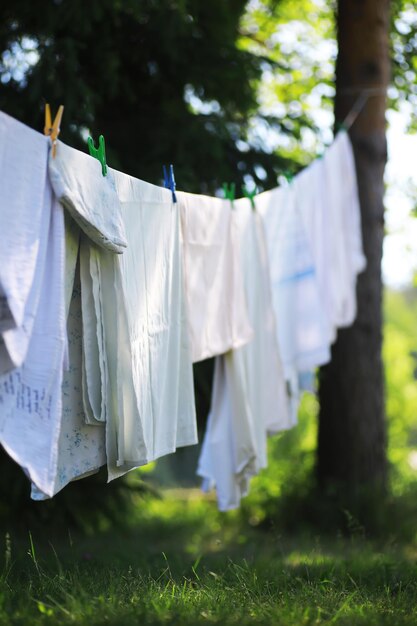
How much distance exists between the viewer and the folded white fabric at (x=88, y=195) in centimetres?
230

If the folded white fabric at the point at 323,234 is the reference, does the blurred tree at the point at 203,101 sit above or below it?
above

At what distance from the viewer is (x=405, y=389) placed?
13805 mm

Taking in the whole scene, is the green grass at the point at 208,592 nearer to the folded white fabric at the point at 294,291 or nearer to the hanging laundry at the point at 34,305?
the hanging laundry at the point at 34,305

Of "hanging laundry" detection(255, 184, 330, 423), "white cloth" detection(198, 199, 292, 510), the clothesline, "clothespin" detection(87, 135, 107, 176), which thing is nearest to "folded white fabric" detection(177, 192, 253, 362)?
the clothesline

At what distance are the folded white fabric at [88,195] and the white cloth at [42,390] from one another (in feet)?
0.21

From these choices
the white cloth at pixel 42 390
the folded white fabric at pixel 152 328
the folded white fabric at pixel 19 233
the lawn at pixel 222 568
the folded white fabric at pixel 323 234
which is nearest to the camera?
the folded white fabric at pixel 19 233

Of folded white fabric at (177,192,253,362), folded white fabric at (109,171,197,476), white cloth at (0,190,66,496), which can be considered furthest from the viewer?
folded white fabric at (177,192,253,362)

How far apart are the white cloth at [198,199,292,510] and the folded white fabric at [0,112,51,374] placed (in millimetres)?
1508

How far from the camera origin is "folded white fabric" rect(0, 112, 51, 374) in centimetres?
210

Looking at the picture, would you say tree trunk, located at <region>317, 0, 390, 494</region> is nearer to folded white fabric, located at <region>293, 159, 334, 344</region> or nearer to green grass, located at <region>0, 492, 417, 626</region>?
folded white fabric, located at <region>293, 159, 334, 344</region>

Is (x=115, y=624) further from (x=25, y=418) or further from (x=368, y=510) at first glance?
(x=368, y=510)

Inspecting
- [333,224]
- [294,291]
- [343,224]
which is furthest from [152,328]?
[343,224]

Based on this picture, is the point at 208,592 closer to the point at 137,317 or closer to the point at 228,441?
the point at 137,317

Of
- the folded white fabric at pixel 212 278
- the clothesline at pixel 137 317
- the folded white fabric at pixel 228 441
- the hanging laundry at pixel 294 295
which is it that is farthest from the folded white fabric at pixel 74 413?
the hanging laundry at pixel 294 295
